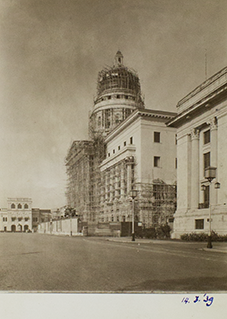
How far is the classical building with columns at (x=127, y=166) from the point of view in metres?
43.4

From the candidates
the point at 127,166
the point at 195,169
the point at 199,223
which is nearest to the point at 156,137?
the point at 127,166

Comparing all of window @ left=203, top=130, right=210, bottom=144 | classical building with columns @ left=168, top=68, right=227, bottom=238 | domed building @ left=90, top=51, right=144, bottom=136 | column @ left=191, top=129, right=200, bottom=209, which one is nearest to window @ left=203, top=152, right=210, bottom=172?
classical building with columns @ left=168, top=68, right=227, bottom=238

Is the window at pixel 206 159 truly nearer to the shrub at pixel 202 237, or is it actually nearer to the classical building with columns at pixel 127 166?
the shrub at pixel 202 237

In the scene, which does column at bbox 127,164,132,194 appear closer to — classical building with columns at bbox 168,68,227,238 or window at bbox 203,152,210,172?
classical building with columns at bbox 168,68,227,238

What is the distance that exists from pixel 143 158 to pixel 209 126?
60.3 feet

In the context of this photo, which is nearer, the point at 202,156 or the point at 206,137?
the point at 206,137

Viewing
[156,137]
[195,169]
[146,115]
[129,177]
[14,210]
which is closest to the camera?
[14,210]

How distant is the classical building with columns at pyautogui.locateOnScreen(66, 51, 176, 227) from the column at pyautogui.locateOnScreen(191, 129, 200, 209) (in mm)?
11161

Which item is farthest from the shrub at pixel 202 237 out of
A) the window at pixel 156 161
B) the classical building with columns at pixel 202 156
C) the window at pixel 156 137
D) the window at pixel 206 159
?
the window at pixel 156 137

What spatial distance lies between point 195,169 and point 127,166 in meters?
17.5

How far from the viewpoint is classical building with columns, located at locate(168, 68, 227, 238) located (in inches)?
1021

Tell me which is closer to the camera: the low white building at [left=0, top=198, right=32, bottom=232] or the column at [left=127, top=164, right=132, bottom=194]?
the low white building at [left=0, top=198, right=32, bottom=232]

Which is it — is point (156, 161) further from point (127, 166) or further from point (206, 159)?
point (206, 159)

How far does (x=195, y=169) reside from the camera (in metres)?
31.4
